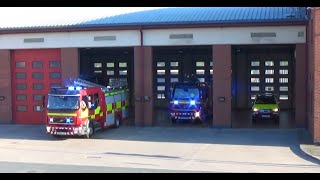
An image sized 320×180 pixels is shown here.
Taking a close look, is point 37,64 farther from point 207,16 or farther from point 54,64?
point 207,16

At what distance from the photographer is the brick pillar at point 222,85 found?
2366 centimetres

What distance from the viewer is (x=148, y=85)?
2498cm

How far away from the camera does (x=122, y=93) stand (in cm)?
2623

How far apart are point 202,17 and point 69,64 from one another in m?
7.54

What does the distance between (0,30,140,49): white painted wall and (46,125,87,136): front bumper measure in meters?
6.25

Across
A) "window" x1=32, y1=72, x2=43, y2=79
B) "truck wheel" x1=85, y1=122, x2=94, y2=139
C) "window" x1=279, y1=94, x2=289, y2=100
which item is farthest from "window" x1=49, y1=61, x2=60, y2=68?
"window" x1=279, y1=94, x2=289, y2=100

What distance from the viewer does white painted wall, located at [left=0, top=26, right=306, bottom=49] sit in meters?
23.2

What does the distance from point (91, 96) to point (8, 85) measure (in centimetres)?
785

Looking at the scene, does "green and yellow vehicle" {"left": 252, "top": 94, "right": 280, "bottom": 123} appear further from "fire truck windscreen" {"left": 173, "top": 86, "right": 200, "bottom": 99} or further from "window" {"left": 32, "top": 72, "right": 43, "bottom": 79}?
"window" {"left": 32, "top": 72, "right": 43, "bottom": 79}

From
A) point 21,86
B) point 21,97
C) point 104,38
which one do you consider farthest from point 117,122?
point 21,86

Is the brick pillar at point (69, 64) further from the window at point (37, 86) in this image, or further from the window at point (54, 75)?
the window at point (37, 86)

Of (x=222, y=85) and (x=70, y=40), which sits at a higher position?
(x=70, y=40)

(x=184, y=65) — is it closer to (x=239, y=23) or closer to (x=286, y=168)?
(x=239, y=23)

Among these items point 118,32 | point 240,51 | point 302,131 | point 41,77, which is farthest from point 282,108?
point 41,77
